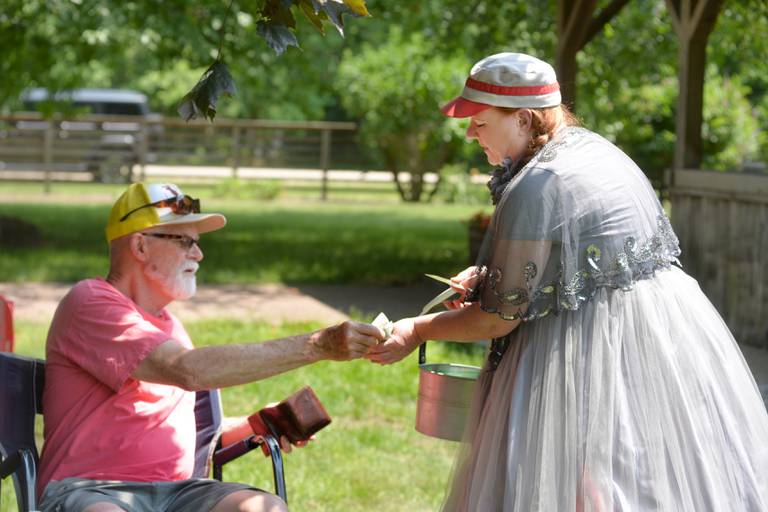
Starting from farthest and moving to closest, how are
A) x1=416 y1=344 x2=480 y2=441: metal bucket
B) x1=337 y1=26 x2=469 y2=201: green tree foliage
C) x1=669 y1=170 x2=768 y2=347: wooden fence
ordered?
x1=337 y1=26 x2=469 y2=201: green tree foliage, x1=669 y1=170 x2=768 y2=347: wooden fence, x1=416 y1=344 x2=480 y2=441: metal bucket

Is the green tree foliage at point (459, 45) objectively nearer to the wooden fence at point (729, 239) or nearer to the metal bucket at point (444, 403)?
the wooden fence at point (729, 239)

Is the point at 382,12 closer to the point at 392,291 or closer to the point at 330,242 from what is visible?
the point at 330,242

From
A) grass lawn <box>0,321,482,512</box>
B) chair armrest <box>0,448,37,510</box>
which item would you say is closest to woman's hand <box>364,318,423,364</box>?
chair armrest <box>0,448,37,510</box>

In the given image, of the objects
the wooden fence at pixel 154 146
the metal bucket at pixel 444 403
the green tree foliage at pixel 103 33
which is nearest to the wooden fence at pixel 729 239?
the green tree foliage at pixel 103 33

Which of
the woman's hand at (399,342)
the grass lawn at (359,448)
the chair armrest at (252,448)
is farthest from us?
the grass lawn at (359,448)

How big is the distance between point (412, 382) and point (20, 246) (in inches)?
321

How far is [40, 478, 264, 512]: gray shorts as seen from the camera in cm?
313

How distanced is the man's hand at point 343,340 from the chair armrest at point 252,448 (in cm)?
57

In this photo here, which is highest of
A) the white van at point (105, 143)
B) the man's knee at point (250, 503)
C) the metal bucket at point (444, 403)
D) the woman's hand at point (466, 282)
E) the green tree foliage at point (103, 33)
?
the green tree foliage at point (103, 33)

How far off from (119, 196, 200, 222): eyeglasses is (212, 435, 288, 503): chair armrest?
2.31ft

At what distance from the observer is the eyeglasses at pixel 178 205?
11.3 feet

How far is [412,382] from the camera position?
7227 mm

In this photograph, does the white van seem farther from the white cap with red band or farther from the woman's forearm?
the white cap with red band

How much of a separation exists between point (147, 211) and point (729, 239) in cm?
602
